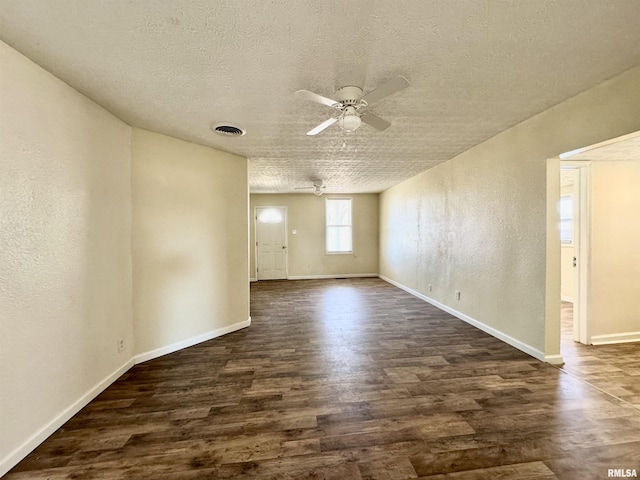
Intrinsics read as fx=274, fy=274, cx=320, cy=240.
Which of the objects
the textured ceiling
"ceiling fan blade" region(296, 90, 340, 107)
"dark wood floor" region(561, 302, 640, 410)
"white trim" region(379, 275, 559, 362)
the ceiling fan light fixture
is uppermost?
the textured ceiling

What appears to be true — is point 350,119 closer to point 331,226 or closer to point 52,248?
point 52,248

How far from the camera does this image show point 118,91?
206 cm

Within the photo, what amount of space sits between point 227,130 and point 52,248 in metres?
1.78

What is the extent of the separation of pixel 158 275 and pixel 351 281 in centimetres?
517

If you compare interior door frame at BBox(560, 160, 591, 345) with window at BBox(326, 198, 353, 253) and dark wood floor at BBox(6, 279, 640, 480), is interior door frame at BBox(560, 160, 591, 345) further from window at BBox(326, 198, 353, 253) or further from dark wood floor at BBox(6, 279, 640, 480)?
window at BBox(326, 198, 353, 253)

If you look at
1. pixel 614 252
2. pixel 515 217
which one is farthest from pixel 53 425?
pixel 614 252

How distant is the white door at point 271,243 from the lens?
7.71 metres

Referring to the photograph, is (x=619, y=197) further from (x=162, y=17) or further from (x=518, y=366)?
(x=162, y=17)

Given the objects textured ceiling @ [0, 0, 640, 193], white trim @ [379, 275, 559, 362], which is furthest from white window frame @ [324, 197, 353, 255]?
textured ceiling @ [0, 0, 640, 193]

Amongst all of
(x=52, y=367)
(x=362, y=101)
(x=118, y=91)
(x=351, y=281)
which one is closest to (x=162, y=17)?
(x=118, y=91)

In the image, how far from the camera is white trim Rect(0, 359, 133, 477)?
151 cm

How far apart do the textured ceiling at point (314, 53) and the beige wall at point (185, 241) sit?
1.65ft

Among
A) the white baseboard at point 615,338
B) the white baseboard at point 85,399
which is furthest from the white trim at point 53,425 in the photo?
the white baseboard at point 615,338

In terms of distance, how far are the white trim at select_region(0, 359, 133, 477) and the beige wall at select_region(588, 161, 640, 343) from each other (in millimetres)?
5046
